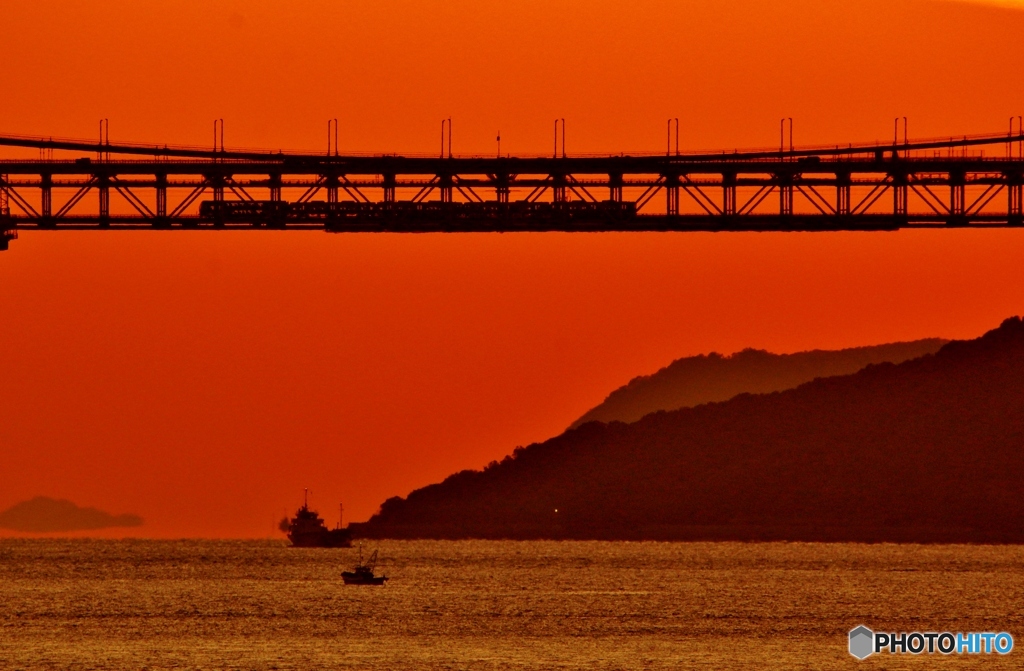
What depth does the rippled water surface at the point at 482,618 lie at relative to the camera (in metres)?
85.6

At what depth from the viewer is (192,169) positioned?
320ft

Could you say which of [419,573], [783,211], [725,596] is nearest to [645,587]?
[725,596]

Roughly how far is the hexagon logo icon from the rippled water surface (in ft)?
2.45

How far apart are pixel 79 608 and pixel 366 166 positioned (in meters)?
33.7

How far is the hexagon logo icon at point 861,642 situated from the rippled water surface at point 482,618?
2.45 feet

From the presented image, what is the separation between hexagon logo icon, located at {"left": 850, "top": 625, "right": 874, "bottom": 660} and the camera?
88000 millimetres

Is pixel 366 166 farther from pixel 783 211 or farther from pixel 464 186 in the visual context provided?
pixel 783 211
